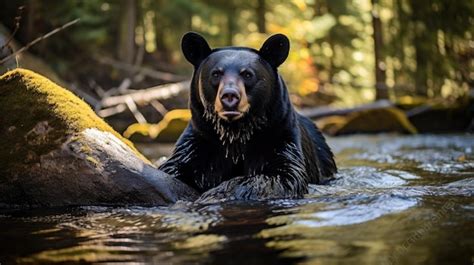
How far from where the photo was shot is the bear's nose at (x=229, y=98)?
4.89m

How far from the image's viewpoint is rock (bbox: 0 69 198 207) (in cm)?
497

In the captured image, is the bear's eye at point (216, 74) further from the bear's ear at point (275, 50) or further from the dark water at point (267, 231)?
the dark water at point (267, 231)

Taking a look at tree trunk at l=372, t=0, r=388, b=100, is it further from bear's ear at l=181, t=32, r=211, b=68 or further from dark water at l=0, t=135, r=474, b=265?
dark water at l=0, t=135, r=474, b=265

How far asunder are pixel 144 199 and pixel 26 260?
2008mm

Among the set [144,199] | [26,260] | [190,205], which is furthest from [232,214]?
[26,260]

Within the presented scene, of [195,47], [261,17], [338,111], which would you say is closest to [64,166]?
[195,47]

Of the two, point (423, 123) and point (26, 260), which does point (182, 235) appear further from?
point (423, 123)

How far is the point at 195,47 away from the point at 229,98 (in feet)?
A: 3.41

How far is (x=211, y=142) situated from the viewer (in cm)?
564

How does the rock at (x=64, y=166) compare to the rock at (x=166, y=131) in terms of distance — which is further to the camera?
the rock at (x=166, y=131)

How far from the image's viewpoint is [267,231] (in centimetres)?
348

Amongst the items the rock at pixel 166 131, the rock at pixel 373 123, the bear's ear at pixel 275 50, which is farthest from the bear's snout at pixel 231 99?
the rock at pixel 373 123

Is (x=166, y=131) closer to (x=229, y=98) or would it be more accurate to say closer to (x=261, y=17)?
(x=229, y=98)

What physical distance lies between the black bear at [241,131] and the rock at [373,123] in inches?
403
